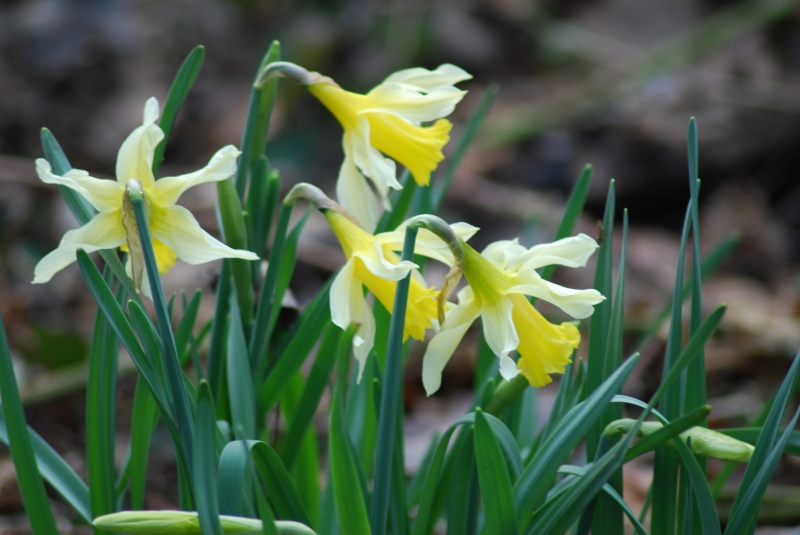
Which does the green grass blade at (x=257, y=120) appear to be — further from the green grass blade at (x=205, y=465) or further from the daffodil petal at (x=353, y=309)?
the green grass blade at (x=205, y=465)

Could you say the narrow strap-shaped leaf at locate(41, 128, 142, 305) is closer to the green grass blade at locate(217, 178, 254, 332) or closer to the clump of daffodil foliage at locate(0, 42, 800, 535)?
the clump of daffodil foliage at locate(0, 42, 800, 535)

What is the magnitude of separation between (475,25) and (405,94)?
516 cm

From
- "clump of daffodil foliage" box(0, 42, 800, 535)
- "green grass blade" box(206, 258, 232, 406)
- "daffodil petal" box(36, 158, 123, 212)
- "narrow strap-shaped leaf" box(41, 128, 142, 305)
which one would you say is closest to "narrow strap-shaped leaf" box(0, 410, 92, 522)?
"clump of daffodil foliage" box(0, 42, 800, 535)

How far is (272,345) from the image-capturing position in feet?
4.84

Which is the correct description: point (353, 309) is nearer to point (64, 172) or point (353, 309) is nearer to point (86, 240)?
point (86, 240)

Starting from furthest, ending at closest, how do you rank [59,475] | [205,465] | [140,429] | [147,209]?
[59,475] < [140,429] < [147,209] < [205,465]

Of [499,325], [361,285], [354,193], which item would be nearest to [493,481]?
[499,325]

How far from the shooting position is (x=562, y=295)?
2.95 feet

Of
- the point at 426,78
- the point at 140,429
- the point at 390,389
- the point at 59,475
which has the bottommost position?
the point at 59,475

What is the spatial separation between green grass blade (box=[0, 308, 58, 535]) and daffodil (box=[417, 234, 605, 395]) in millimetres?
562

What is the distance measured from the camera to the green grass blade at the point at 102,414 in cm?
103

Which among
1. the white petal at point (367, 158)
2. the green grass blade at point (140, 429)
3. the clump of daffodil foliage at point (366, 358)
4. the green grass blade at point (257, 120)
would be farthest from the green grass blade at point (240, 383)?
the white petal at point (367, 158)

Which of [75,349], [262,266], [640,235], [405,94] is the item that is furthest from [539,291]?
[640,235]

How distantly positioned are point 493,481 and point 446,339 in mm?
204
